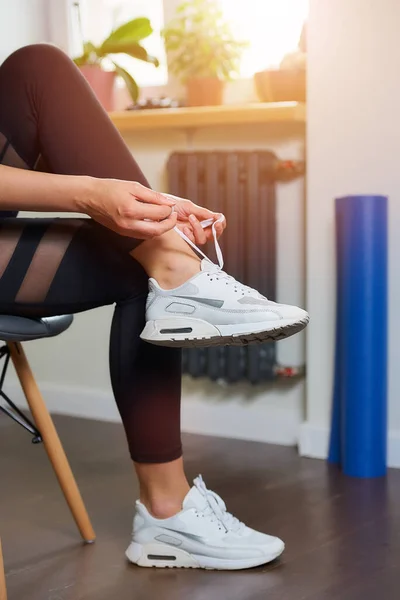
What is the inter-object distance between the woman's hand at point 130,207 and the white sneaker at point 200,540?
0.44 m

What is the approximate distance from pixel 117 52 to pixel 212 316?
1.51 metres

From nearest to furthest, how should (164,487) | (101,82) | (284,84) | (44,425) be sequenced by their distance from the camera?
(164,487) < (44,425) < (284,84) < (101,82)

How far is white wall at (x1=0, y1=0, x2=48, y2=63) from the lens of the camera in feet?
8.41

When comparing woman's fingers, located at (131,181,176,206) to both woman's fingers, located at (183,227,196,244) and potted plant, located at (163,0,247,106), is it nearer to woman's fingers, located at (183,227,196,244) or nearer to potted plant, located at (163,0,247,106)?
woman's fingers, located at (183,227,196,244)

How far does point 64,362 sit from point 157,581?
1485 mm

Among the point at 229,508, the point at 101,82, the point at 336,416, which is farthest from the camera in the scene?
the point at 101,82

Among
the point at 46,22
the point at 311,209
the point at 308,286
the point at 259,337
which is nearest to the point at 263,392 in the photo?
the point at 308,286

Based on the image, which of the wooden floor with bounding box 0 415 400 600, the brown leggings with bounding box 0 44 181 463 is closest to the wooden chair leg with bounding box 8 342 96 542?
the wooden floor with bounding box 0 415 400 600

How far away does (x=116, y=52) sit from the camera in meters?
2.40

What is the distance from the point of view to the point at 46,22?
269cm

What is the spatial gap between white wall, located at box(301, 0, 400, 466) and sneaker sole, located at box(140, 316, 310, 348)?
98 cm

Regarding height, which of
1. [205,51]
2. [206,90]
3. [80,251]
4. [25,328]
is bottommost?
[25,328]

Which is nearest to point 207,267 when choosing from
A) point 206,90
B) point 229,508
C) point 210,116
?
point 229,508

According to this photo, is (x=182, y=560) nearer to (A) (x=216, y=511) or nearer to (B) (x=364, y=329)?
(A) (x=216, y=511)
